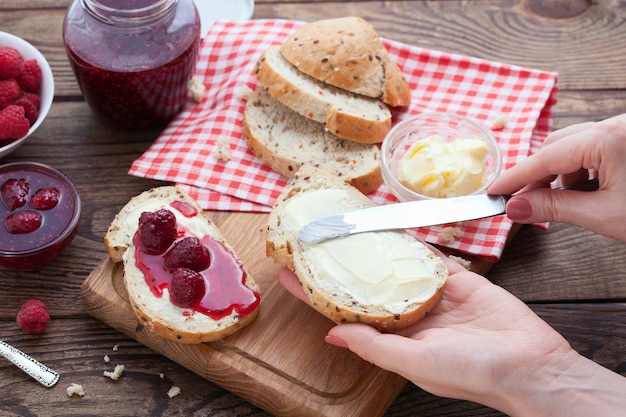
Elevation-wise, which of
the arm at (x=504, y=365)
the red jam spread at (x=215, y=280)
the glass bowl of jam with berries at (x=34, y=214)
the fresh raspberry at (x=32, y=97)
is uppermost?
the arm at (x=504, y=365)

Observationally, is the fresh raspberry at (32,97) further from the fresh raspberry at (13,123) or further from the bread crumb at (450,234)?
the bread crumb at (450,234)

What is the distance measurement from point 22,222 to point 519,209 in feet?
6.85

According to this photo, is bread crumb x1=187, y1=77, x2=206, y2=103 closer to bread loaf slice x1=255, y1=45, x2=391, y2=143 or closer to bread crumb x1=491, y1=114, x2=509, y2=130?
bread loaf slice x1=255, y1=45, x2=391, y2=143

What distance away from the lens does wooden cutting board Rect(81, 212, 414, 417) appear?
304 cm

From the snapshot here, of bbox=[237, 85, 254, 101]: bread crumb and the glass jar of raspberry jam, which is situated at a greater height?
the glass jar of raspberry jam

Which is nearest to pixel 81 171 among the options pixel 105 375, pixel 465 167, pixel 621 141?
pixel 105 375


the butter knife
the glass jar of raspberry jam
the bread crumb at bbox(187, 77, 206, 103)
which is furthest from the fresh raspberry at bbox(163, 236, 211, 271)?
the bread crumb at bbox(187, 77, 206, 103)

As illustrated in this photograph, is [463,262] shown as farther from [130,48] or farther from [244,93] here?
[130,48]

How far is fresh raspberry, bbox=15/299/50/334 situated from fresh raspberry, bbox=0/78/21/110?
98 centimetres

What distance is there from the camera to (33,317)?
3279 millimetres

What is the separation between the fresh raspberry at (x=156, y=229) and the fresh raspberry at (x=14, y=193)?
1.96 feet

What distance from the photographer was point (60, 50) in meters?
4.47

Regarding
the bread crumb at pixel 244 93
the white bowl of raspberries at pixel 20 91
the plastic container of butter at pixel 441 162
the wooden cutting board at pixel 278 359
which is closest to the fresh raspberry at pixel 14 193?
the white bowl of raspberries at pixel 20 91

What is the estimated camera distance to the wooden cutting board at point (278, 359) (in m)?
3.04
